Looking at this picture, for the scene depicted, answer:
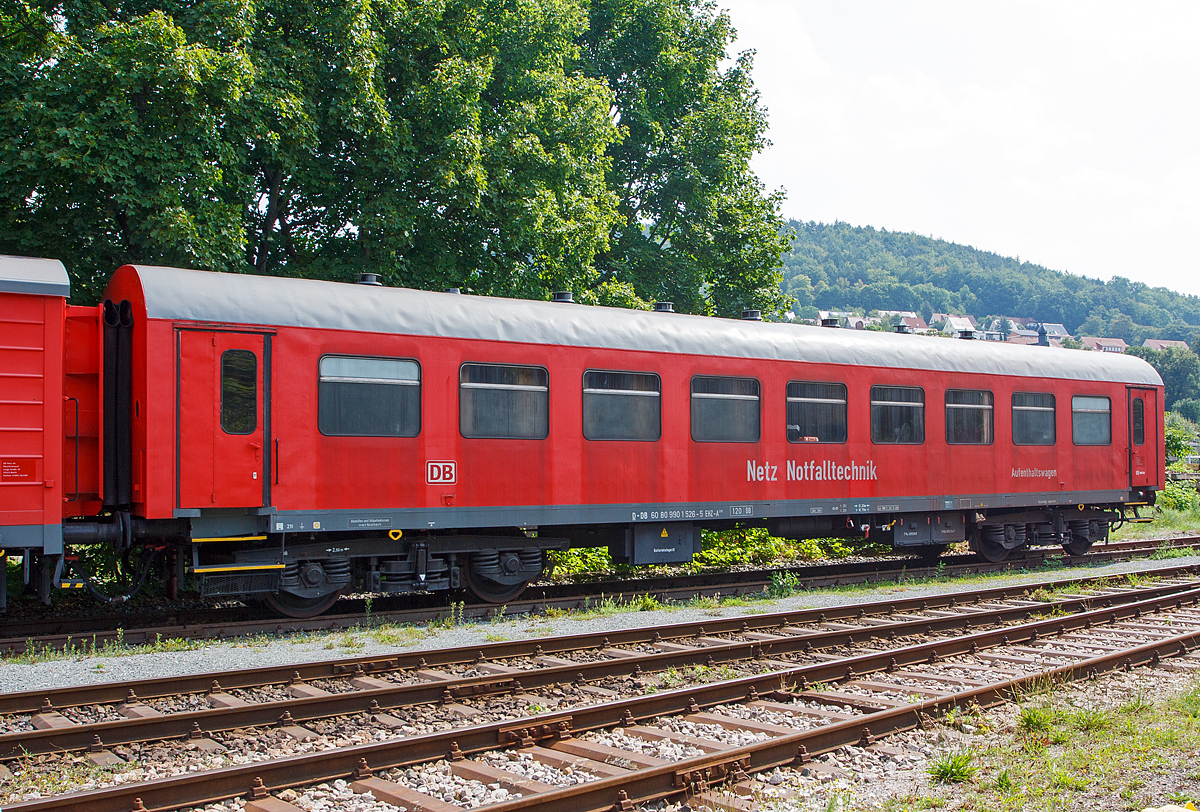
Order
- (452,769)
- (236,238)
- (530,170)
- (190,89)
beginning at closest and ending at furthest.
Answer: (452,769) → (190,89) → (236,238) → (530,170)

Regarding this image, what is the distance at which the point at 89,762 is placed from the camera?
235 inches

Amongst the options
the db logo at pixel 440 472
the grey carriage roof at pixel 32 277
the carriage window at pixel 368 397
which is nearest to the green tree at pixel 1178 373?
the db logo at pixel 440 472

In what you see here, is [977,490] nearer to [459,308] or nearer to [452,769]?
[459,308]

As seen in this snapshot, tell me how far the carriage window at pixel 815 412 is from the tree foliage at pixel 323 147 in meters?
5.53

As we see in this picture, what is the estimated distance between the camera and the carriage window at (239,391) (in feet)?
32.9

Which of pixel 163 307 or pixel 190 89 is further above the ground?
pixel 190 89

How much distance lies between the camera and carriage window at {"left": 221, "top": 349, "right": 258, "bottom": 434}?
10031 mm

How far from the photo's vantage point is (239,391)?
10.1 metres

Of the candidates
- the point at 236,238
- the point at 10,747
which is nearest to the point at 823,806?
the point at 10,747

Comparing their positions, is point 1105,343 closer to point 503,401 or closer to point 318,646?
point 503,401

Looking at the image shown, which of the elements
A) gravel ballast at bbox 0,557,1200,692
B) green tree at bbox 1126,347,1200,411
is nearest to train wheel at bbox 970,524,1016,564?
gravel ballast at bbox 0,557,1200,692

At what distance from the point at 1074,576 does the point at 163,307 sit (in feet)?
45.0

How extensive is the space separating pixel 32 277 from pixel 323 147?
24.0 feet

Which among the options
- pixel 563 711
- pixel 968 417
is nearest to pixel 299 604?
pixel 563 711
